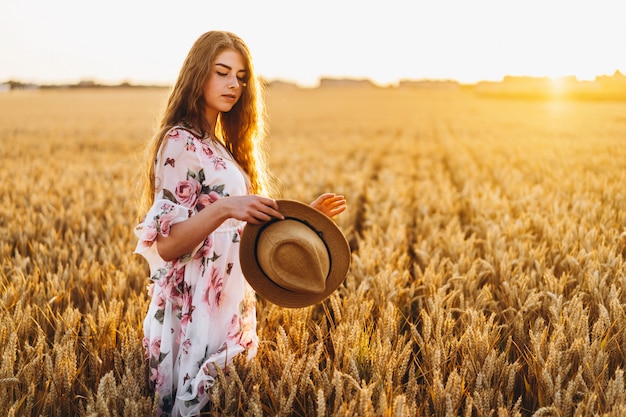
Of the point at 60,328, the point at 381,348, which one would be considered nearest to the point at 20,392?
the point at 60,328

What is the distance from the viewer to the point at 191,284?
6.73 ft

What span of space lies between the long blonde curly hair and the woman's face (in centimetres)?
2

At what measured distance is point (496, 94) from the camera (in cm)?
7644

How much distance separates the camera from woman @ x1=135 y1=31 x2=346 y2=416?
1.95 meters

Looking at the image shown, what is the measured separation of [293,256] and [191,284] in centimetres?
48

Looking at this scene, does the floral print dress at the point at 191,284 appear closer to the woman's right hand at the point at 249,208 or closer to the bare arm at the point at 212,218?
the bare arm at the point at 212,218

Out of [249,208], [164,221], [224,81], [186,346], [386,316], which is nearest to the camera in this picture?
[249,208]

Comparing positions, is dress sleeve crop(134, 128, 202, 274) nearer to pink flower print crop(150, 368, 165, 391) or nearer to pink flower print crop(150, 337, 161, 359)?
pink flower print crop(150, 337, 161, 359)

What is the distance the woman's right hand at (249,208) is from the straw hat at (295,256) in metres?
0.10

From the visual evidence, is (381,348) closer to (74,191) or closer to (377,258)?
(377,258)

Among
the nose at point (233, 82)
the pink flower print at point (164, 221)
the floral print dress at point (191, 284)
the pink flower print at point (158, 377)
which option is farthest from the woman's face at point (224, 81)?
the pink flower print at point (158, 377)

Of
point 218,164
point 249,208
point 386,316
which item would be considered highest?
point 218,164

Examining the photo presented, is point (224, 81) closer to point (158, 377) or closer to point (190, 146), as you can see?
point (190, 146)

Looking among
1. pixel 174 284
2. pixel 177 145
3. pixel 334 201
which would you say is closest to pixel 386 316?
pixel 334 201
